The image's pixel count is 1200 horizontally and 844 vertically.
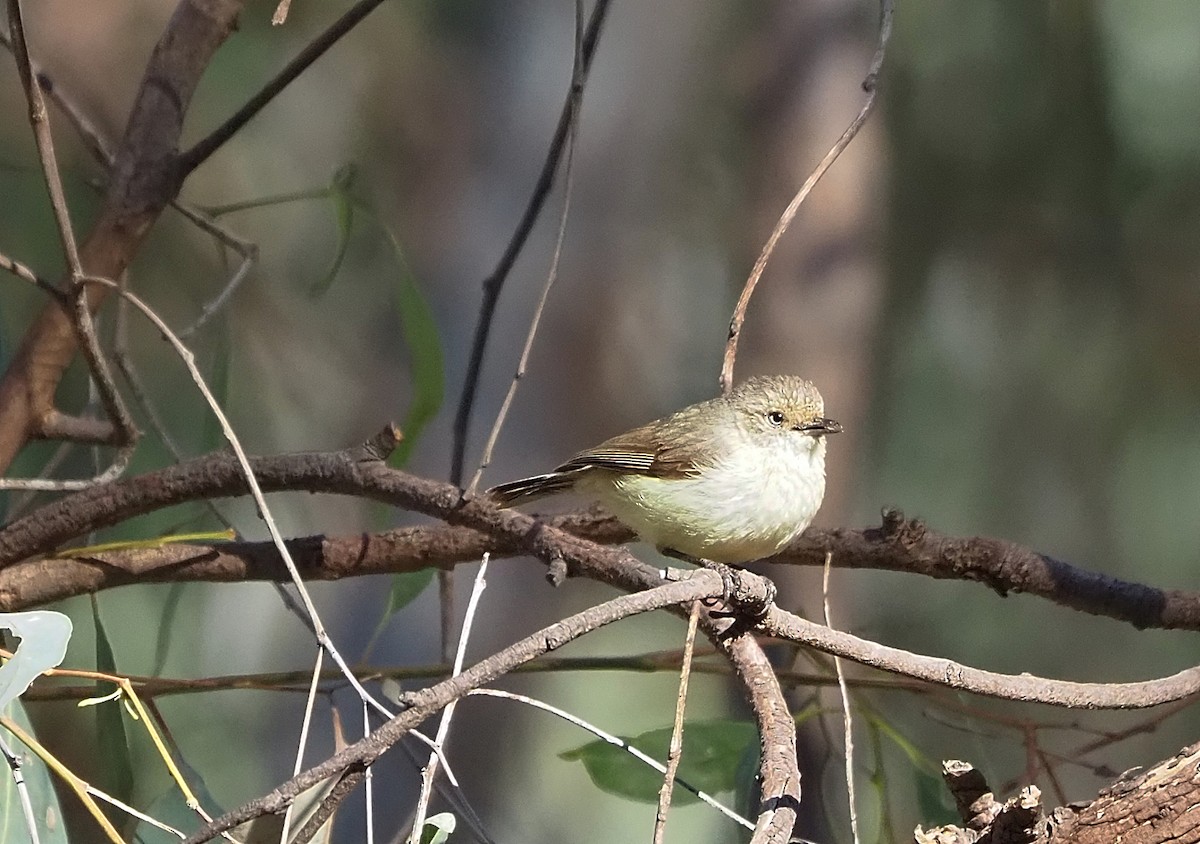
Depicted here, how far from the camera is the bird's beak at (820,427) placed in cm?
127

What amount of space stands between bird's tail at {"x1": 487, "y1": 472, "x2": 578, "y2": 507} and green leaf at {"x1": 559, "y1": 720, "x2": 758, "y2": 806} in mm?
287

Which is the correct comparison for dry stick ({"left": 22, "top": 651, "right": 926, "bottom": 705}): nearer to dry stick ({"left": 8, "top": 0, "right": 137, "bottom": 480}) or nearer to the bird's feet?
dry stick ({"left": 8, "top": 0, "right": 137, "bottom": 480})

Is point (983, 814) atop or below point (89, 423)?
below

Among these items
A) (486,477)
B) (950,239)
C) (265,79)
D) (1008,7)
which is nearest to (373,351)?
(486,477)

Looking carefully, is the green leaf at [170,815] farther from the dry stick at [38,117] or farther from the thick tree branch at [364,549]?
the dry stick at [38,117]

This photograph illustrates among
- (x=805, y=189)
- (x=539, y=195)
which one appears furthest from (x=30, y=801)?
(x=805, y=189)

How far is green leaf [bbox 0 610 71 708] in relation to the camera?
682mm

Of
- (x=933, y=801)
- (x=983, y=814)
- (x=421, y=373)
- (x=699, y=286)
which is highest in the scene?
(x=699, y=286)

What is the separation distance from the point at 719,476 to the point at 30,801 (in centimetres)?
72

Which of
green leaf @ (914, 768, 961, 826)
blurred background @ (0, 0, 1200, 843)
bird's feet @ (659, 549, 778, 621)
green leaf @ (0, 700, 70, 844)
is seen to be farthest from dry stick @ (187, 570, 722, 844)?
blurred background @ (0, 0, 1200, 843)

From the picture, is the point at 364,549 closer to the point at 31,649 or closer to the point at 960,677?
the point at 31,649

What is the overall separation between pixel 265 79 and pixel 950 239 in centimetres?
121

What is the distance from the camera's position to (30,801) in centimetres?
88

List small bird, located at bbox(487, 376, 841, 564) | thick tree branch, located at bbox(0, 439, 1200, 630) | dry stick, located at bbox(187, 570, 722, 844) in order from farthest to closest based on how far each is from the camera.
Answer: small bird, located at bbox(487, 376, 841, 564), thick tree branch, located at bbox(0, 439, 1200, 630), dry stick, located at bbox(187, 570, 722, 844)
